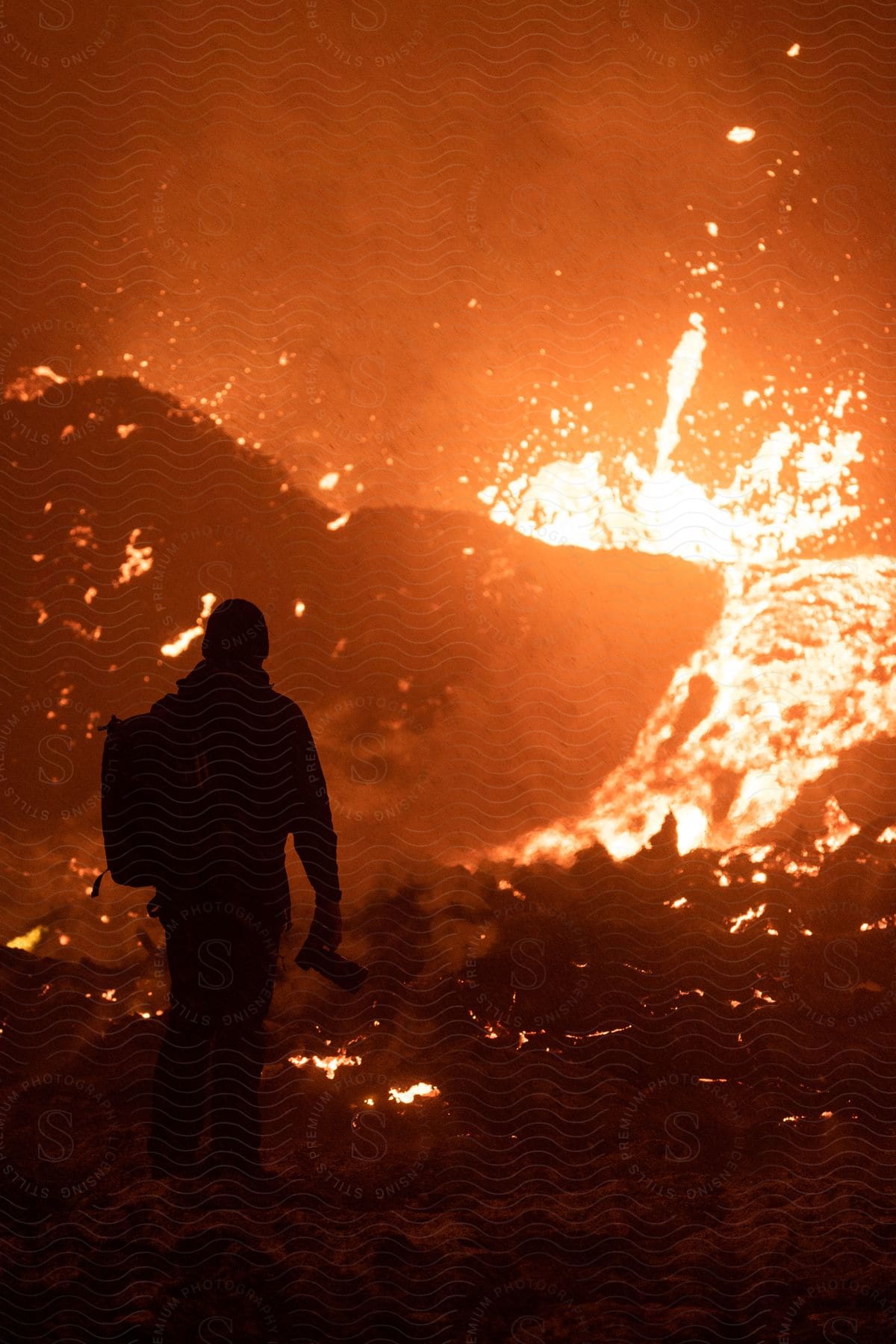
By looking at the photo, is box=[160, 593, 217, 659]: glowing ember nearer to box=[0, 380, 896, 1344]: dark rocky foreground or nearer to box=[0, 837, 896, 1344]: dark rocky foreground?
box=[0, 380, 896, 1344]: dark rocky foreground

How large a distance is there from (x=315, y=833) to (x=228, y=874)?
263 mm

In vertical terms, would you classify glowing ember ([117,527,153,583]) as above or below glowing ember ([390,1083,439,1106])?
above

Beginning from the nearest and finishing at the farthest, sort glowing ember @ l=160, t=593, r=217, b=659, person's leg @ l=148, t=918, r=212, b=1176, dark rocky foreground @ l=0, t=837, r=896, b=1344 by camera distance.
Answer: dark rocky foreground @ l=0, t=837, r=896, b=1344 < person's leg @ l=148, t=918, r=212, b=1176 < glowing ember @ l=160, t=593, r=217, b=659

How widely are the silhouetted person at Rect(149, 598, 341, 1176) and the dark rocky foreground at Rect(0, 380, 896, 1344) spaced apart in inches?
2.9

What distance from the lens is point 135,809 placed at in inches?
115

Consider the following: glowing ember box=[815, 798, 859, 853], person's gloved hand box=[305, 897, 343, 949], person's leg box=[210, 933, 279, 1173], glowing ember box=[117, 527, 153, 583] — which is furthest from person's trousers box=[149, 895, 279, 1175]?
glowing ember box=[815, 798, 859, 853]

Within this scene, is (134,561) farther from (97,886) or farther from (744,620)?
(744,620)

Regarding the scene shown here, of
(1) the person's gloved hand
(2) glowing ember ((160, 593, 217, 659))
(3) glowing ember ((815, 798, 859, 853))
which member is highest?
(2) glowing ember ((160, 593, 217, 659))

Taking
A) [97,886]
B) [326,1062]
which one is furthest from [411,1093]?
[97,886]

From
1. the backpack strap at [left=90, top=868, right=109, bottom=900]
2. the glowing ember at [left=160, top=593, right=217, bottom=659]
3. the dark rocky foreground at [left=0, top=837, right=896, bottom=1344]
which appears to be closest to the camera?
the dark rocky foreground at [left=0, top=837, right=896, bottom=1344]

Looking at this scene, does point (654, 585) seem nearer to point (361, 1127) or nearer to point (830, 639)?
point (830, 639)

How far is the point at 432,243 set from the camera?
3.25 m

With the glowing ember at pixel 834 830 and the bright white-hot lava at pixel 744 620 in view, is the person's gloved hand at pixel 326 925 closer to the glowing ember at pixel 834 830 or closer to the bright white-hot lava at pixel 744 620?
the bright white-hot lava at pixel 744 620

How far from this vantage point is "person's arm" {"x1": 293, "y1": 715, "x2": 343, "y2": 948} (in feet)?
9.74
